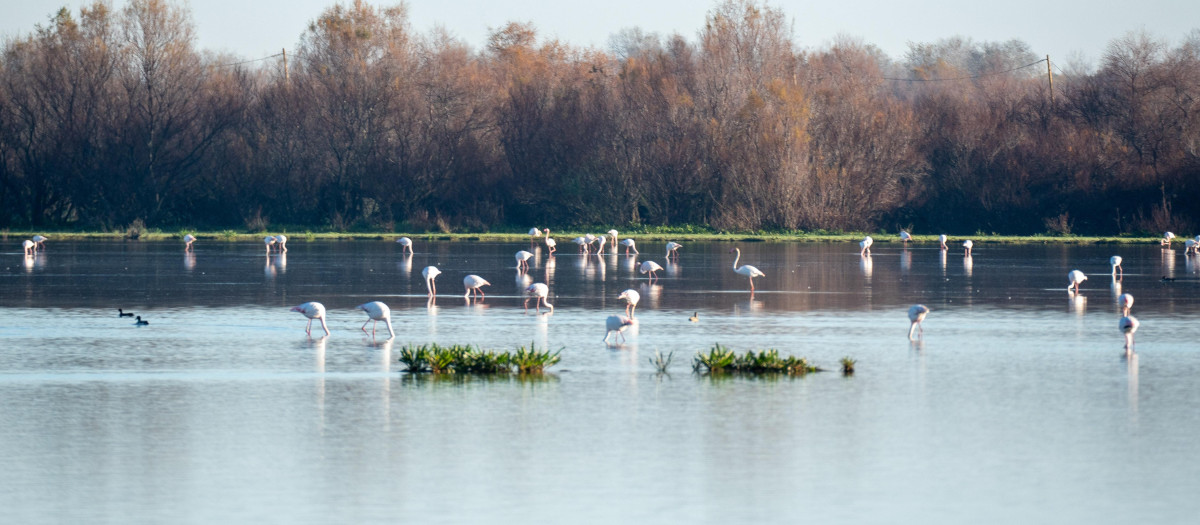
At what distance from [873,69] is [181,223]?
40653mm

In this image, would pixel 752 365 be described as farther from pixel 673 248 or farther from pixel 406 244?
pixel 406 244

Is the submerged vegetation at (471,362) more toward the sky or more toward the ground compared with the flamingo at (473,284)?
more toward the ground

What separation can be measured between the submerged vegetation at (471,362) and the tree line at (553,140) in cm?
4016

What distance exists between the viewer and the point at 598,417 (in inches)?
456

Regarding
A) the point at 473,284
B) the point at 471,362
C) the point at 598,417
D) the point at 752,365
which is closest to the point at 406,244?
the point at 473,284

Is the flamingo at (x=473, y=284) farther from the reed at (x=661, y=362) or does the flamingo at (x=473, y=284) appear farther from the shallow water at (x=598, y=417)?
the reed at (x=661, y=362)

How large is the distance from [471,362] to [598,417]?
2862 millimetres

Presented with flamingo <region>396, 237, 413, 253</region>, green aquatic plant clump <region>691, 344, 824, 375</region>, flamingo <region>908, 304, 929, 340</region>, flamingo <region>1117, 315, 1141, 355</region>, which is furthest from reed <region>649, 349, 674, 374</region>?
flamingo <region>396, 237, 413, 253</region>

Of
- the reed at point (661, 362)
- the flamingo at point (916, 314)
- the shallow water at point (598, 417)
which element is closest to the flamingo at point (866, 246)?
the shallow water at point (598, 417)

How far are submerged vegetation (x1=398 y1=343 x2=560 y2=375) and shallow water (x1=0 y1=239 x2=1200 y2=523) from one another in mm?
341

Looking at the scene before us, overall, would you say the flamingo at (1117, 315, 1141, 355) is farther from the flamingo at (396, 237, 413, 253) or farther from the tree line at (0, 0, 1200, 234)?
the tree line at (0, 0, 1200, 234)

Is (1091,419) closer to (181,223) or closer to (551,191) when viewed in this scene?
(551,191)

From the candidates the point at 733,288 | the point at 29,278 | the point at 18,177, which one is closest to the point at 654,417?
the point at 733,288

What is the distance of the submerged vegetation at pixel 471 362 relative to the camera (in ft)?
46.1
